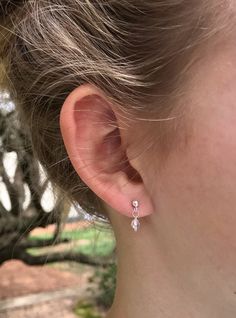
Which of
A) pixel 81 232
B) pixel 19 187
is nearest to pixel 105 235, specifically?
pixel 81 232

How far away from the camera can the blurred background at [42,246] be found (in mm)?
1067

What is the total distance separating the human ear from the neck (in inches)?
2.5

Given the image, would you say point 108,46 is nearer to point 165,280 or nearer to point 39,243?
point 165,280

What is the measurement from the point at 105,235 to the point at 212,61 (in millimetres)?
707

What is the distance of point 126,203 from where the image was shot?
2.30 feet

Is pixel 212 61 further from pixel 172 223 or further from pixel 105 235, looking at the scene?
pixel 105 235

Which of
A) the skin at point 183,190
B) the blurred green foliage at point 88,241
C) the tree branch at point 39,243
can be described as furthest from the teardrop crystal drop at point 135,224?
the tree branch at point 39,243

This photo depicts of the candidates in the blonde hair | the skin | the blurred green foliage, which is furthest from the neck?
the blurred green foliage

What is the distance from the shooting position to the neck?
710 millimetres

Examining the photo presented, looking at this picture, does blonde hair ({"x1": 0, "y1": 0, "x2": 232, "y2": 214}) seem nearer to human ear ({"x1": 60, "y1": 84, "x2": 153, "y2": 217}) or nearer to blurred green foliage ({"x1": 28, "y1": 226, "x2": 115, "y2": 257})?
human ear ({"x1": 60, "y1": 84, "x2": 153, "y2": 217})

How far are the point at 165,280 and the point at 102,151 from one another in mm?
216

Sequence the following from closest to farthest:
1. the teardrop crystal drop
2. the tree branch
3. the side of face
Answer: the side of face, the teardrop crystal drop, the tree branch

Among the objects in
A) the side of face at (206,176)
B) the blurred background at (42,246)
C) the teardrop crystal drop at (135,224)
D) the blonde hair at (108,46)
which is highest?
the blonde hair at (108,46)

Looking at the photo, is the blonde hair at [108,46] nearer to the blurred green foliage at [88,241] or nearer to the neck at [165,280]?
the neck at [165,280]
